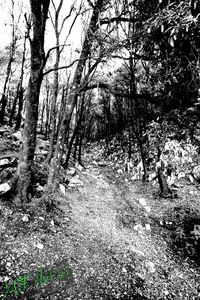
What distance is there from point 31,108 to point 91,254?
4.04 m

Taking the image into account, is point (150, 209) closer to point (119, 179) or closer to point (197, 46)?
point (119, 179)

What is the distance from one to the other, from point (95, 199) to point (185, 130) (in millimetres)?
5157

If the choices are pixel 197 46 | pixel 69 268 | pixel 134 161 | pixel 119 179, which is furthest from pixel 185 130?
pixel 134 161

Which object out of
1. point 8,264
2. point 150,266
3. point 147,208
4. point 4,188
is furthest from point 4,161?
point 147,208

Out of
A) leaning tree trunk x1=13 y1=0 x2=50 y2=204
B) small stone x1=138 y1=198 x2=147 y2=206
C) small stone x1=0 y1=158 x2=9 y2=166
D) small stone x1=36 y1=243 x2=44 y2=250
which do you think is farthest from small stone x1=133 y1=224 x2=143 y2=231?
small stone x1=0 y1=158 x2=9 y2=166

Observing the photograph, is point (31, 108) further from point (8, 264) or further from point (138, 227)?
point (138, 227)

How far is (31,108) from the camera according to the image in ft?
15.2

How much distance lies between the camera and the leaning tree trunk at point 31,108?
14.1 ft

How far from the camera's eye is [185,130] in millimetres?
3312

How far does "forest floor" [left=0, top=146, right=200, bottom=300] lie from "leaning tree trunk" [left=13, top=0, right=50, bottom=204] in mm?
555

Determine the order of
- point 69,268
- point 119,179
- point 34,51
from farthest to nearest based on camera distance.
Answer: point 119,179, point 34,51, point 69,268

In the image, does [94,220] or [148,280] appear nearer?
[148,280]

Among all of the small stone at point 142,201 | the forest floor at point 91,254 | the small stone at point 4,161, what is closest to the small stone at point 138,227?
the forest floor at point 91,254

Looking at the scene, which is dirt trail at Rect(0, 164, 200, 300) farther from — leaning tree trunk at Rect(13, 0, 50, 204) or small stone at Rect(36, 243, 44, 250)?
leaning tree trunk at Rect(13, 0, 50, 204)
